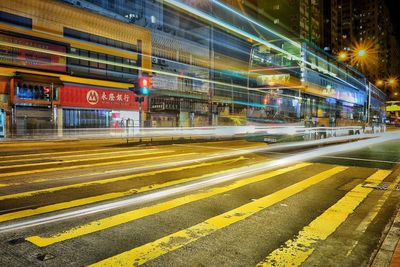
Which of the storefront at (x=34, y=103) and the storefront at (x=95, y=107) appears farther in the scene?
the storefront at (x=95, y=107)

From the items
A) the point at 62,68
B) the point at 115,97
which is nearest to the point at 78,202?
the point at 62,68

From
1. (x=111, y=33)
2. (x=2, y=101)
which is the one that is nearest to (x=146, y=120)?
(x=111, y=33)

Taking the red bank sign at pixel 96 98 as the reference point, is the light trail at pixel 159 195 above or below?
below

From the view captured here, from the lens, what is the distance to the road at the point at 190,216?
3748 millimetres

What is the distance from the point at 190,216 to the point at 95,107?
2709 centimetres

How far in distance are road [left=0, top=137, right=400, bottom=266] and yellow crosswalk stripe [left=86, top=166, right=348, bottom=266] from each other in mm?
19

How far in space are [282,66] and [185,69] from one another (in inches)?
990

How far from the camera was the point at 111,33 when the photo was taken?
3253 cm

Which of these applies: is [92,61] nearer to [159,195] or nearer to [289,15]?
[159,195]

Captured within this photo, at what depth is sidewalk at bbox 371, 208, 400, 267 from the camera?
3508 mm

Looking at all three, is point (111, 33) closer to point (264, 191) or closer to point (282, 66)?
point (282, 66)

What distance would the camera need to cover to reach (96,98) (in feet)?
99.6

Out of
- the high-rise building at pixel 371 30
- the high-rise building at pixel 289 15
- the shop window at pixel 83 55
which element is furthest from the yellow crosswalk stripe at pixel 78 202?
the high-rise building at pixel 371 30

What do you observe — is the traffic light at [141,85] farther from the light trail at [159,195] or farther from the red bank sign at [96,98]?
the red bank sign at [96,98]
